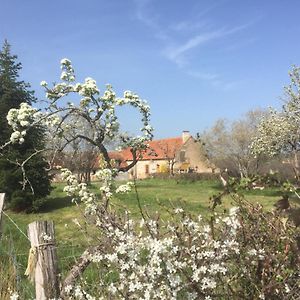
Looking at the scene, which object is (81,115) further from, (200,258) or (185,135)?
(185,135)

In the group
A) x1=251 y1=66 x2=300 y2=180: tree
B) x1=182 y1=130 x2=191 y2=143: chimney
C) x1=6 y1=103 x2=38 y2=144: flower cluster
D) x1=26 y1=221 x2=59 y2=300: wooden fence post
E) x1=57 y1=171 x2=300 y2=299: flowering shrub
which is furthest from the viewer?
x1=182 y1=130 x2=191 y2=143: chimney

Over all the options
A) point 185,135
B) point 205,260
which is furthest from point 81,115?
point 185,135

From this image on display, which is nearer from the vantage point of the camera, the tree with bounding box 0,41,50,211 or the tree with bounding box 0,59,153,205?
the tree with bounding box 0,59,153,205

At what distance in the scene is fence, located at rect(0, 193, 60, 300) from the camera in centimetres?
351

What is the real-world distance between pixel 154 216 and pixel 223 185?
66cm

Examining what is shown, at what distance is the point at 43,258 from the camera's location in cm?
355

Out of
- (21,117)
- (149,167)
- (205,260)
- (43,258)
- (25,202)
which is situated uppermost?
(149,167)

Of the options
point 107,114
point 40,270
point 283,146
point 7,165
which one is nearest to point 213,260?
point 40,270

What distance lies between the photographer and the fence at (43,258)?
138 inches

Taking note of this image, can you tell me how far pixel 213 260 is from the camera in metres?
2.35

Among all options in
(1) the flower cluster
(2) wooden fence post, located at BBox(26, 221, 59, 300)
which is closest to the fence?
(2) wooden fence post, located at BBox(26, 221, 59, 300)

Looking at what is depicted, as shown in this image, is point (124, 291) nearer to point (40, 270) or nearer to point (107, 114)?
point (40, 270)

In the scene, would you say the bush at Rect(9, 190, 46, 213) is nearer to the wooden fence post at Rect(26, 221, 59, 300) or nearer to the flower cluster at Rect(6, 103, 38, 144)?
the flower cluster at Rect(6, 103, 38, 144)

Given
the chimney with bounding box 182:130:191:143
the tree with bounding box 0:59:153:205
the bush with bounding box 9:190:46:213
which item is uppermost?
the chimney with bounding box 182:130:191:143
